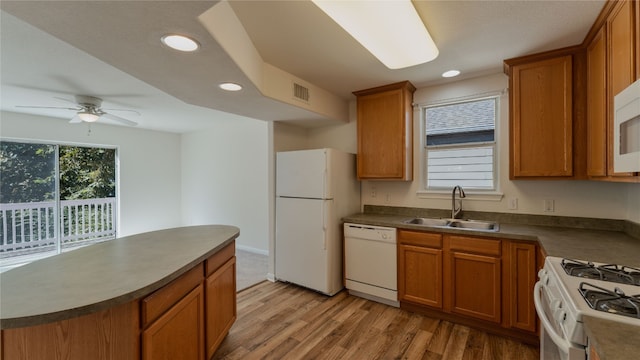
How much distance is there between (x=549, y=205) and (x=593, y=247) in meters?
0.88

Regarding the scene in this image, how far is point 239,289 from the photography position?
3.36 meters

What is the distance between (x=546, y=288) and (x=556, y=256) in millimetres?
284

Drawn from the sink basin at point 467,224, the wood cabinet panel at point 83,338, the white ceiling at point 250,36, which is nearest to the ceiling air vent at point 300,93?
the white ceiling at point 250,36

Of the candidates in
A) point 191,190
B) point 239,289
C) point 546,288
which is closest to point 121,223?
point 191,190

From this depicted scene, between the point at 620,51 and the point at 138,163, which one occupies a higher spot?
the point at 620,51

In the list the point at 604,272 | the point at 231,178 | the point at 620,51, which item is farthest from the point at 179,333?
the point at 231,178

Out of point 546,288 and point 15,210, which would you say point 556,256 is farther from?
point 15,210

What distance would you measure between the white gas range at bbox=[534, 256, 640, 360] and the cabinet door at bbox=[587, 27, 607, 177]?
899mm

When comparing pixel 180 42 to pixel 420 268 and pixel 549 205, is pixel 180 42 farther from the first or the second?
pixel 549 205

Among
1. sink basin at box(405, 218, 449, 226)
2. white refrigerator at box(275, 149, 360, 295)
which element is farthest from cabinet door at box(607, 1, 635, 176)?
white refrigerator at box(275, 149, 360, 295)

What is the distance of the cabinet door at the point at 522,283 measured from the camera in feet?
7.13

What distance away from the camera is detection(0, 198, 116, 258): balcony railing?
14.6 ft

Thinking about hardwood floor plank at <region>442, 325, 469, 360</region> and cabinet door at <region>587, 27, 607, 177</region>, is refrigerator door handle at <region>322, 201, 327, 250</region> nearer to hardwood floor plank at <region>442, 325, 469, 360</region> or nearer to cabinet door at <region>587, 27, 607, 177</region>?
hardwood floor plank at <region>442, 325, 469, 360</region>

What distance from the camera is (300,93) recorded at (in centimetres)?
289
